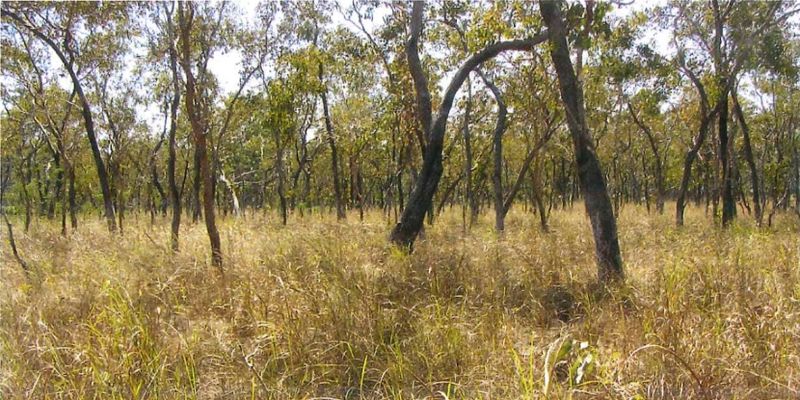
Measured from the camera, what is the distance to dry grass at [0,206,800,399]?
265 centimetres

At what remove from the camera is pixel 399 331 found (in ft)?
11.2

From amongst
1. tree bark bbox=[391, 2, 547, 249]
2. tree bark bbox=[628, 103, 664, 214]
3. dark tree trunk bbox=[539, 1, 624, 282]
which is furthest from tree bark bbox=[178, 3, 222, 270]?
tree bark bbox=[628, 103, 664, 214]

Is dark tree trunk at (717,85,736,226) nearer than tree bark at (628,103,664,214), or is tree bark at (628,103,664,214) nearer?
dark tree trunk at (717,85,736,226)

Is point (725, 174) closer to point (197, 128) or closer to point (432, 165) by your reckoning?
point (432, 165)

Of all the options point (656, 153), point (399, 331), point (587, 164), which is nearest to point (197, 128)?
point (399, 331)

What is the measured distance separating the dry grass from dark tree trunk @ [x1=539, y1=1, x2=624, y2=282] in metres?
0.34

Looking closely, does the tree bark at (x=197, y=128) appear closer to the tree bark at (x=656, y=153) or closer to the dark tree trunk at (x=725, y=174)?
the dark tree trunk at (x=725, y=174)

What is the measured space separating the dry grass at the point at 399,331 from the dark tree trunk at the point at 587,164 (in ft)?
1.11

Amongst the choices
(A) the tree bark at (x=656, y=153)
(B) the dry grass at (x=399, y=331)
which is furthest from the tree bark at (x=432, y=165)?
(A) the tree bark at (x=656, y=153)

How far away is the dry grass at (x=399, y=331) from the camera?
2.65 m

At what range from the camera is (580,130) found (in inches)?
192

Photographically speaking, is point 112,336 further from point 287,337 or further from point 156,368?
point 287,337

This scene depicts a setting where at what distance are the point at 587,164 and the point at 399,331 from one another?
9.59ft

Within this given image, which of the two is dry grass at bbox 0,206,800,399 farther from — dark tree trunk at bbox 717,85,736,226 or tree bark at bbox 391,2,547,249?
dark tree trunk at bbox 717,85,736,226
